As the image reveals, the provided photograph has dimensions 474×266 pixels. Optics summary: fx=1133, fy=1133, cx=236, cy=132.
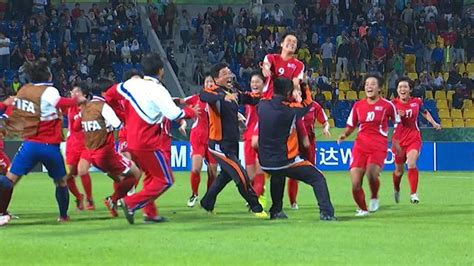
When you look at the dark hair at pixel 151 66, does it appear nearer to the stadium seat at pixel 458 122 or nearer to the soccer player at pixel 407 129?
the soccer player at pixel 407 129

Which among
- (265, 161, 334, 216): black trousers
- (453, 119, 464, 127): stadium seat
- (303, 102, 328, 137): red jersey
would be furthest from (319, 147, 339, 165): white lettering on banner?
(265, 161, 334, 216): black trousers

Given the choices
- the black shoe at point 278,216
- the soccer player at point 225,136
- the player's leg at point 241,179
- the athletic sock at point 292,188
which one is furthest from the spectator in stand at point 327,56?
the black shoe at point 278,216

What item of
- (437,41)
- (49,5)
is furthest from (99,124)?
(437,41)

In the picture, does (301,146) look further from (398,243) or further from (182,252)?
(182,252)

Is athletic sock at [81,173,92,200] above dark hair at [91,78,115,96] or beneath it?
beneath

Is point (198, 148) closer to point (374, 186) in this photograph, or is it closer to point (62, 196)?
point (374, 186)

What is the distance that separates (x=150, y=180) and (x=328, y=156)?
19.2 meters

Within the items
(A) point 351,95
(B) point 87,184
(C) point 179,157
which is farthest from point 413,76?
(B) point 87,184

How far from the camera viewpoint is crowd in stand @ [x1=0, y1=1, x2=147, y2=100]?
3697 cm

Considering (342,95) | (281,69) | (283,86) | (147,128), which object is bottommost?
(342,95)

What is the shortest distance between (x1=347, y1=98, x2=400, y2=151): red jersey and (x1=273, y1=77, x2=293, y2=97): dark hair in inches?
103

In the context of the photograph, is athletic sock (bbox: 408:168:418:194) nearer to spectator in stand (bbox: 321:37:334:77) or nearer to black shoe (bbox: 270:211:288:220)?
black shoe (bbox: 270:211:288:220)

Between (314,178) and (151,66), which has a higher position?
(151,66)

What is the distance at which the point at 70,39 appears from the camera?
38.9m
